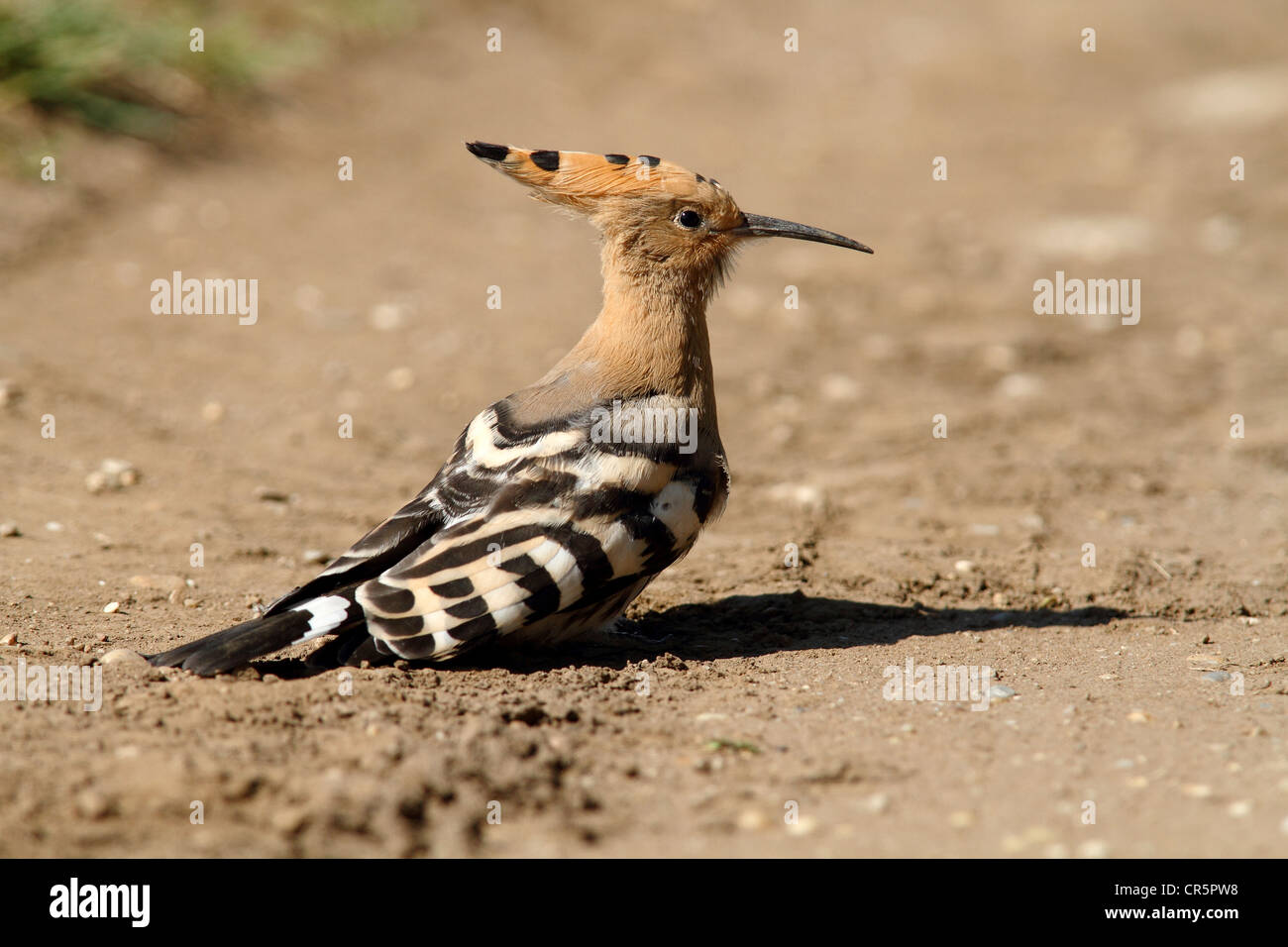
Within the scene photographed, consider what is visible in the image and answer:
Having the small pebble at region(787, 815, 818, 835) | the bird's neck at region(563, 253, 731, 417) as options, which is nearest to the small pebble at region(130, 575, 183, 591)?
the bird's neck at region(563, 253, 731, 417)

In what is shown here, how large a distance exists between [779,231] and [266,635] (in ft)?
6.31

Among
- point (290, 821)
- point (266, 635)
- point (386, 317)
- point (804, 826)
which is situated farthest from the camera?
point (386, 317)

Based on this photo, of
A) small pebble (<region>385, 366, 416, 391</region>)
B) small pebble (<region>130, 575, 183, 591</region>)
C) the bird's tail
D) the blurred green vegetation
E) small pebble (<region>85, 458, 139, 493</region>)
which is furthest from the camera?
the blurred green vegetation

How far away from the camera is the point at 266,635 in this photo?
3160 millimetres

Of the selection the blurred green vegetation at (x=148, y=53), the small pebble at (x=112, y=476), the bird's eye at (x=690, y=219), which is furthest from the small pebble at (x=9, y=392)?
the bird's eye at (x=690, y=219)

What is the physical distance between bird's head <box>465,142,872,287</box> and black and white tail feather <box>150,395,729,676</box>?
1.51 feet

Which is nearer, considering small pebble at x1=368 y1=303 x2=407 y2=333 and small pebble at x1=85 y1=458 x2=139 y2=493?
small pebble at x1=85 y1=458 x2=139 y2=493

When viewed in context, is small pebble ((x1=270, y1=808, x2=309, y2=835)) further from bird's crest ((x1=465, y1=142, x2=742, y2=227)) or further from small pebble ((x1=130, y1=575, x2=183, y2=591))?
bird's crest ((x1=465, y1=142, x2=742, y2=227))

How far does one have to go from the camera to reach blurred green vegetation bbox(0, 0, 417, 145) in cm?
767

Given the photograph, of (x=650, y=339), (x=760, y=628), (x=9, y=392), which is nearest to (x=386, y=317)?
(x=9, y=392)

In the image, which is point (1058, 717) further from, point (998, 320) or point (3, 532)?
point (998, 320)

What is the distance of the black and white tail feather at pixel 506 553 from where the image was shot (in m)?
3.23

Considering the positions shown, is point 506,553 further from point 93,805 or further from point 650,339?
point 93,805

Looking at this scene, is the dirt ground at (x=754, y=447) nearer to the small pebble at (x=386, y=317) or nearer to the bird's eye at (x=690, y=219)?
the small pebble at (x=386, y=317)
